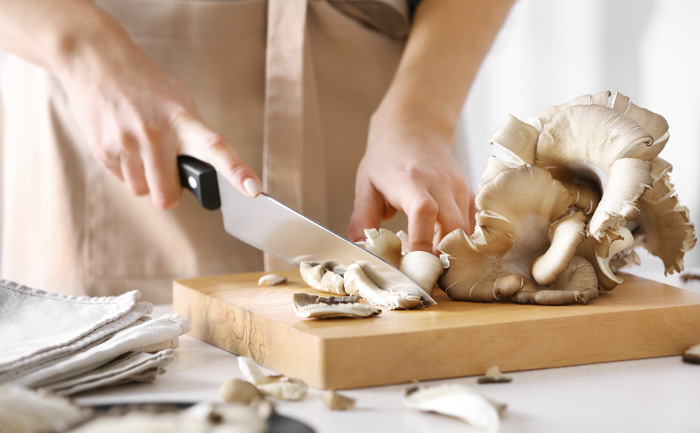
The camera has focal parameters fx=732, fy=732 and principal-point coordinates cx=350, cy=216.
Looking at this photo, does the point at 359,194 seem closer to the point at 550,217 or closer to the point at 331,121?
the point at 331,121

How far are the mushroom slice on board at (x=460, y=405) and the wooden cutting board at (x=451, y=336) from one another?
0.24ft

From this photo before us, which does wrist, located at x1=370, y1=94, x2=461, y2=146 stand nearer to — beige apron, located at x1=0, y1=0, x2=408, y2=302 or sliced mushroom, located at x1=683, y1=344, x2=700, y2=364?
beige apron, located at x1=0, y1=0, x2=408, y2=302

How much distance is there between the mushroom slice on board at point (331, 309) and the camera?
0.73 m

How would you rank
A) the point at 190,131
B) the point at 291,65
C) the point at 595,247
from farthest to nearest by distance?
the point at 291,65, the point at 190,131, the point at 595,247

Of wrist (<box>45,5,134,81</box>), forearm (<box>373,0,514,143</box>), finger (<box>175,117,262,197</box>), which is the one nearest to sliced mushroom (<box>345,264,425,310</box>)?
finger (<box>175,117,262,197</box>)

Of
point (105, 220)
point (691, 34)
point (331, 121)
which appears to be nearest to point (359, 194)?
point (331, 121)

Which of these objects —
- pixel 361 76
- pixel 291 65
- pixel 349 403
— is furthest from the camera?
pixel 361 76

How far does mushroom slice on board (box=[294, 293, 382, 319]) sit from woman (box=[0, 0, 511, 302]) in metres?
0.41

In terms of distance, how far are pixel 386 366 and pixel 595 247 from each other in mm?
300

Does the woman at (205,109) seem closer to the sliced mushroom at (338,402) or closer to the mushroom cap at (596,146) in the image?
the mushroom cap at (596,146)

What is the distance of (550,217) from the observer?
2.70ft

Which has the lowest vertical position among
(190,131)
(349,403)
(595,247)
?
(349,403)

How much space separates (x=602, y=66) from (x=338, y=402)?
282cm

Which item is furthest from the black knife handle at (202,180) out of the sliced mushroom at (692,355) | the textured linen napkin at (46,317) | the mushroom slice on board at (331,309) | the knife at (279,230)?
the sliced mushroom at (692,355)
